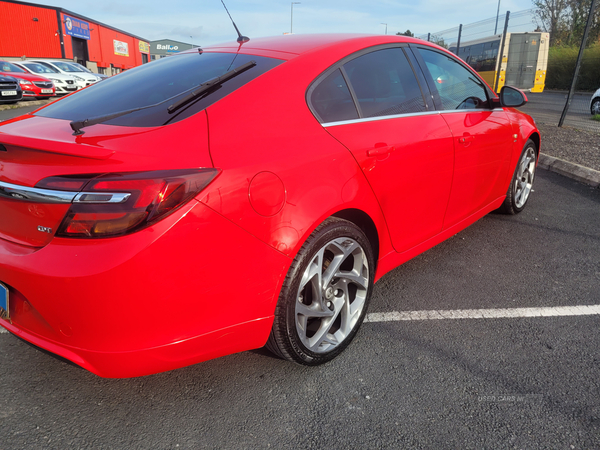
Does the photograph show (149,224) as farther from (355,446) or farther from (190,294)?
(355,446)

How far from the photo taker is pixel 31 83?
54.2ft

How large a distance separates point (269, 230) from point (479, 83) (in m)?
2.72

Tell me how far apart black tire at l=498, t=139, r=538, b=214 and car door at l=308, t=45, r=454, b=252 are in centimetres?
163

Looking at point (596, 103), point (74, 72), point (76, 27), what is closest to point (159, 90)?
point (596, 103)

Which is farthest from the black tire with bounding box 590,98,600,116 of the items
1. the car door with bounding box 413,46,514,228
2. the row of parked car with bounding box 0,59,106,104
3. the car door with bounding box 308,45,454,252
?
the row of parked car with bounding box 0,59,106,104

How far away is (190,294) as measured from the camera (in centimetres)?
167

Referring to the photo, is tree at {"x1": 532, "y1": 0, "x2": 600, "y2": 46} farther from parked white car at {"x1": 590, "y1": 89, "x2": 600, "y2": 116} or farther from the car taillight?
the car taillight

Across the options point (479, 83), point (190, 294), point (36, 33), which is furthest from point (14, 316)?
point (36, 33)

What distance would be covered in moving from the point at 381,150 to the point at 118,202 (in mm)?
1375

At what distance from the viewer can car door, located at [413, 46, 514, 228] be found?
304cm

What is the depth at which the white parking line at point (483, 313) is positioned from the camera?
9.05 ft

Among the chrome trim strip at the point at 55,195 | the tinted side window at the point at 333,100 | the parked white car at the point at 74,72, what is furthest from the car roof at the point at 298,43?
the parked white car at the point at 74,72

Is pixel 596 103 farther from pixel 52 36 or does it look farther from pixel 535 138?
pixel 52 36

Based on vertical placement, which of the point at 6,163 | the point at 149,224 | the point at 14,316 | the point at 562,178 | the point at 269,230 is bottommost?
the point at 562,178
